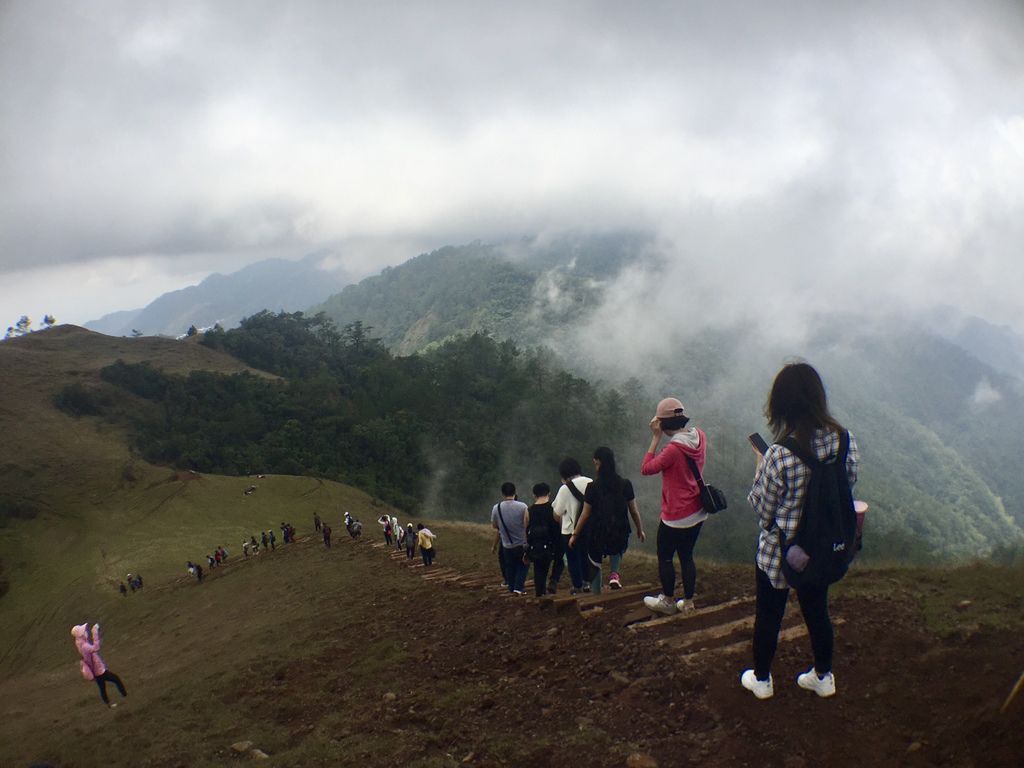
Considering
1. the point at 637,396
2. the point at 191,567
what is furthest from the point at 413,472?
the point at 637,396

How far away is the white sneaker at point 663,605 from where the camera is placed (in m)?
5.59

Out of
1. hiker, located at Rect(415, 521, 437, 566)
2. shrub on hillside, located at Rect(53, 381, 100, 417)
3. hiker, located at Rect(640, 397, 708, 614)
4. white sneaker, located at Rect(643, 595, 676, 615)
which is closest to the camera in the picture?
hiker, located at Rect(640, 397, 708, 614)

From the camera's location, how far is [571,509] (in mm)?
6727

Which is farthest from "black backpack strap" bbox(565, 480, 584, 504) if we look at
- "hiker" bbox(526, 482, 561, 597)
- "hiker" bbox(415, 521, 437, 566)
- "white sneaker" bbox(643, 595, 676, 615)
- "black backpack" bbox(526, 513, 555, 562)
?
"hiker" bbox(415, 521, 437, 566)

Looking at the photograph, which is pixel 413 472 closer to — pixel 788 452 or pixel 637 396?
pixel 637 396

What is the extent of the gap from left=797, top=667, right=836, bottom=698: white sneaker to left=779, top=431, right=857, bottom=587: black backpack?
0.77 metres

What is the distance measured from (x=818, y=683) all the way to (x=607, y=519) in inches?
101

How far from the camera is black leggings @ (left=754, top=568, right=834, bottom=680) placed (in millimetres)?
3748

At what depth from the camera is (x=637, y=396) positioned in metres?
94.6

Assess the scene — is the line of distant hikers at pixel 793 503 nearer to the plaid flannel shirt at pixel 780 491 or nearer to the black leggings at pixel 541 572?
the plaid flannel shirt at pixel 780 491

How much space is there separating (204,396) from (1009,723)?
6429 cm

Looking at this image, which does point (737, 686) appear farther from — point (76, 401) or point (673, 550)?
point (76, 401)

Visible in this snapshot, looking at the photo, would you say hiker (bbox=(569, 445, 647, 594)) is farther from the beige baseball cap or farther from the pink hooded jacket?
the pink hooded jacket

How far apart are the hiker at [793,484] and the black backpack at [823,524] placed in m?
0.01
